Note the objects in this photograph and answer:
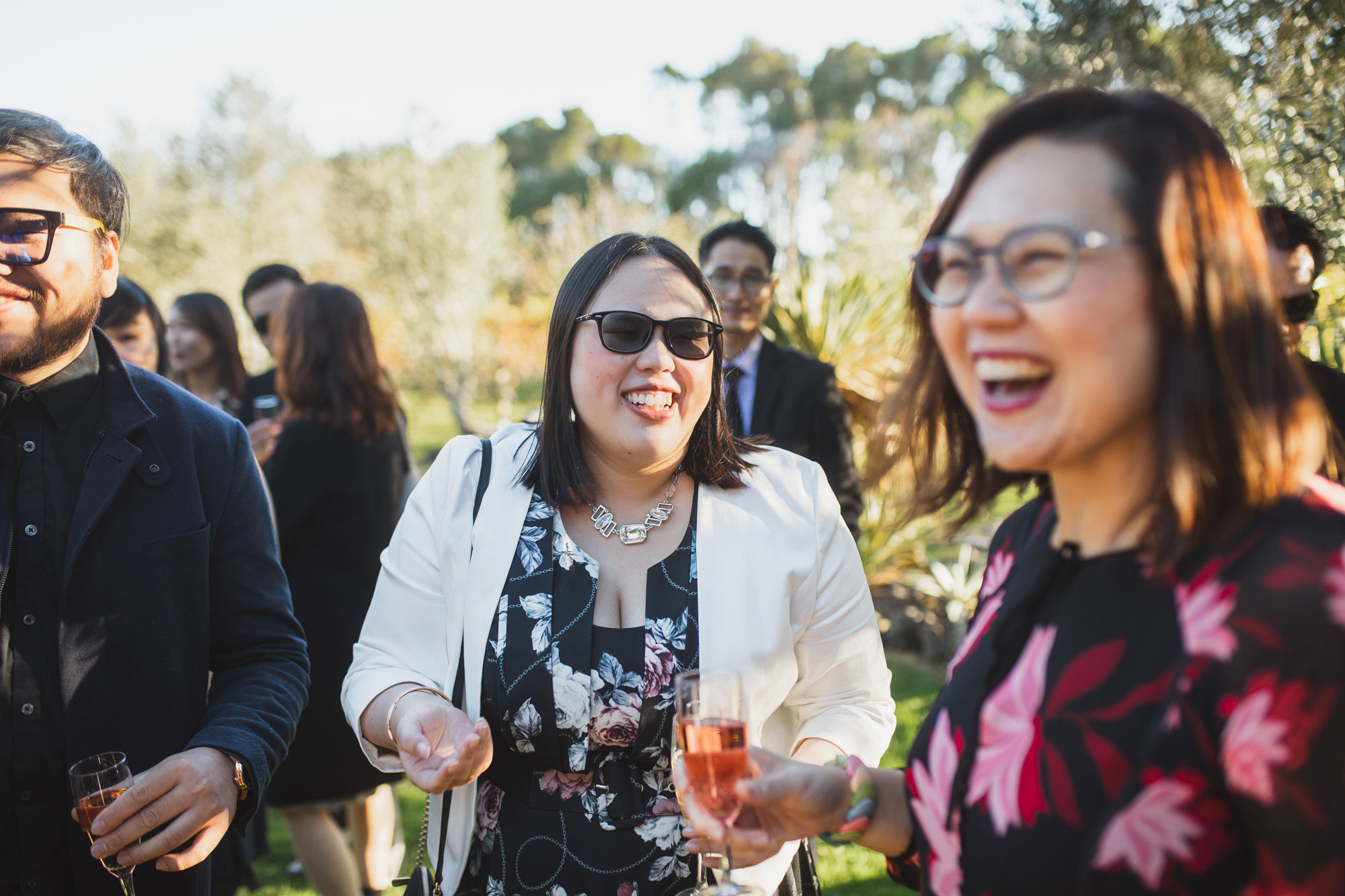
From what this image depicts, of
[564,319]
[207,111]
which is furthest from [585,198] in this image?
[564,319]

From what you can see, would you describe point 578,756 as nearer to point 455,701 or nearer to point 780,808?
point 455,701

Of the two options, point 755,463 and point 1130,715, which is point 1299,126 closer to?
point 755,463

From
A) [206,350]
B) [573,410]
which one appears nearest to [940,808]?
[573,410]

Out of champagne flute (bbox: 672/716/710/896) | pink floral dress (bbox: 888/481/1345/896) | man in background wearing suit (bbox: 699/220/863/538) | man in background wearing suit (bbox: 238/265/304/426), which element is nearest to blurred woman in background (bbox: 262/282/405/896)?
man in background wearing suit (bbox: 238/265/304/426)

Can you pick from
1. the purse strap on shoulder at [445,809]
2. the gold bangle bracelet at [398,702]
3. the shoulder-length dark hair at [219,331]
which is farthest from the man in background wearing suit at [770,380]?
the shoulder-length dark hair at [219,331]

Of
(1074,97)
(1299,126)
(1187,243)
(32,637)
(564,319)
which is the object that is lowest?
(32,637)

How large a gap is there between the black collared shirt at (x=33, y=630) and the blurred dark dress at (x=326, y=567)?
1948mm

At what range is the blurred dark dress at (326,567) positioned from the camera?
4.09 meters

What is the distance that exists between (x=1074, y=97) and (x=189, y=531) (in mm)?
2087

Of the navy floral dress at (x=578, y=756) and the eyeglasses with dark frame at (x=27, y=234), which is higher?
the eyeglasses with dark frame at (x=27, y=234)

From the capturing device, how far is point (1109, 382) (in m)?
1.19

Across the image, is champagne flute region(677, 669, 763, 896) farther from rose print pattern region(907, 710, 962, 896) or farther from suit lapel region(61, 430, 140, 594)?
suit lapel region(61, 430, 140, 594)

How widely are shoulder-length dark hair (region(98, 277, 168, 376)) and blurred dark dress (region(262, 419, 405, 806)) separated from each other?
0.79 m

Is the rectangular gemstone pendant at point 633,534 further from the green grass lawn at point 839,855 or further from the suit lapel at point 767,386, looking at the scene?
the suit lapel at point 767,386
